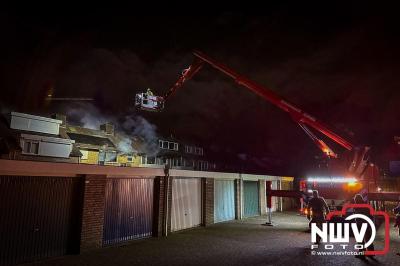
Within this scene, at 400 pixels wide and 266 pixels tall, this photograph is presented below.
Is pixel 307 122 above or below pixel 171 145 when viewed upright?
below

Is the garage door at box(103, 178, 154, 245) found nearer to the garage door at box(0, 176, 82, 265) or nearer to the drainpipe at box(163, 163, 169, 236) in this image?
the drainpipe at box(163, 163, 169, 236)

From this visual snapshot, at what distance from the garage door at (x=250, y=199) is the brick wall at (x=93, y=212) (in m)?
11.2

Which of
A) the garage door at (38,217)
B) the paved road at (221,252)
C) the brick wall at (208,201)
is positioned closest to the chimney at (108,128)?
the brick wall at (208,201)

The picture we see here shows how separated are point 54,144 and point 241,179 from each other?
14.3 meters

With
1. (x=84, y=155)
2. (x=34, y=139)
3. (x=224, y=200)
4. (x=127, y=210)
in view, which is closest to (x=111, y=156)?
(x=84, y=155)

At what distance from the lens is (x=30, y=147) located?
2116 cm

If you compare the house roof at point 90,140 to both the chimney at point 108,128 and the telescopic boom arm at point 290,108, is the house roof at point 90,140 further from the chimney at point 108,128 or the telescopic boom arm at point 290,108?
the telescopic boom arm at point 290,108

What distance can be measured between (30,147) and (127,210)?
1362cm

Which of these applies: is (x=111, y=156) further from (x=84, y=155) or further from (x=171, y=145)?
(x=171, y=145)

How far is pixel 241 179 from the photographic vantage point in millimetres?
19141

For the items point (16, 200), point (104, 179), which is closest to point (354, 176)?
point (104, 179)

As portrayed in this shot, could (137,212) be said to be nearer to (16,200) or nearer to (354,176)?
(16,200)

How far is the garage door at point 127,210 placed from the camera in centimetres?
1080

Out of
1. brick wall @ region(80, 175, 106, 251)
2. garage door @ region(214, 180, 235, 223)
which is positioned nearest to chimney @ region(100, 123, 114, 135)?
garage door @ region(214, 180, 235, 223)
